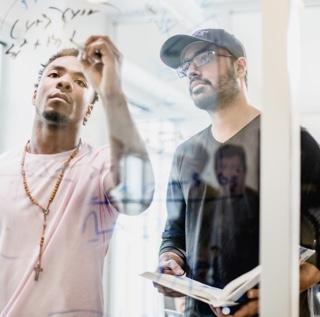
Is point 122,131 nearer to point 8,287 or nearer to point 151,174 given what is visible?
point 151,174

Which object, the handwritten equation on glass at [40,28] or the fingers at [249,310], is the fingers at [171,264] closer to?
the fingers at [249,310]

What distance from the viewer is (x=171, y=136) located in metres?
1.14

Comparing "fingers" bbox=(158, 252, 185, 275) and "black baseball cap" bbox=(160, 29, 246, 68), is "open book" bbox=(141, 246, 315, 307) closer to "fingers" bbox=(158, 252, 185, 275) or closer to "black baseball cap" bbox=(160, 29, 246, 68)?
"fingers" bbox=(158, 252, 185, 275)

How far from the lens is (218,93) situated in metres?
1.11

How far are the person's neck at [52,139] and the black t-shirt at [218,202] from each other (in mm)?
271

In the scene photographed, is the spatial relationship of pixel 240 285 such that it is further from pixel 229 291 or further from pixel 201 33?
pixel 201 33

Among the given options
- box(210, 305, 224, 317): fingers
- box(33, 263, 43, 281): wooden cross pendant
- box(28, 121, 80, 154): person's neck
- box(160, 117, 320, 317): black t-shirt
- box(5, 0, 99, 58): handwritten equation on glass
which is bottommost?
box(210, 305, 224, 317): fingers

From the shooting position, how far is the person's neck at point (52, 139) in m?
1.22

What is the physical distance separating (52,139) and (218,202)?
0.45 metres

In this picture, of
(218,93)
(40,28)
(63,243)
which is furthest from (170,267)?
(40,28)

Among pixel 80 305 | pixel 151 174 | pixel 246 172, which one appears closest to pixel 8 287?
pixel 80 305

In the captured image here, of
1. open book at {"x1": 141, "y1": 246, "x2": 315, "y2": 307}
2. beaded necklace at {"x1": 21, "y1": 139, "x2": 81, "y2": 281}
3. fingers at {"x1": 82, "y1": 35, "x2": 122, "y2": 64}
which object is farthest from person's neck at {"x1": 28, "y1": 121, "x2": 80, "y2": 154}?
open book at {"x1": 141, "y1": 246, "x2": 315, "y2": 307}

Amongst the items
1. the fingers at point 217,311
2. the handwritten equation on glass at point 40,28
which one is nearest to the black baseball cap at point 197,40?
the handwritten equation on glass at point 40,28

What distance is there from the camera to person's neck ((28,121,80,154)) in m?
1.22
